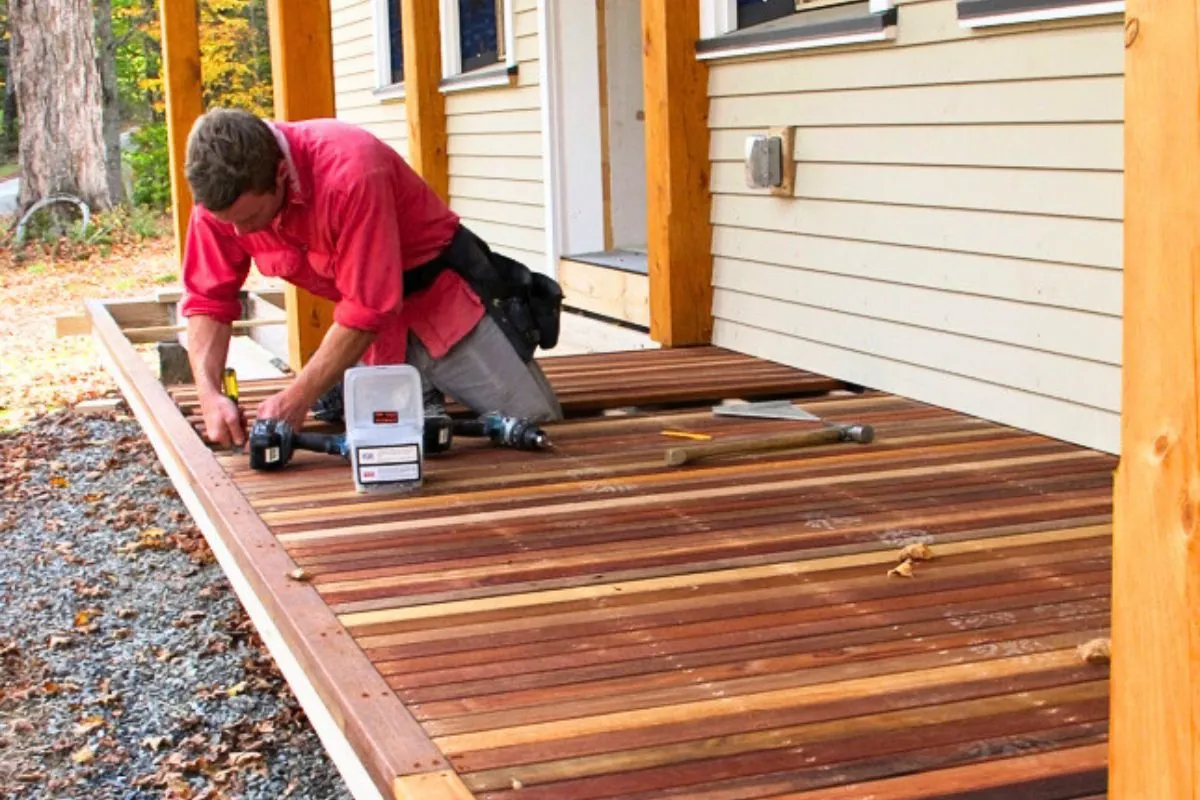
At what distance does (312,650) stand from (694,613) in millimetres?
676

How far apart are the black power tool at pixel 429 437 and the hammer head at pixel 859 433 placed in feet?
2.69

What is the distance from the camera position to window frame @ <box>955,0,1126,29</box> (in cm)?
360

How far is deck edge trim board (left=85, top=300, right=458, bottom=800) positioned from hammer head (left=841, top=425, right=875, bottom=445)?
160 centimetres

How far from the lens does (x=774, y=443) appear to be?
4027 mm

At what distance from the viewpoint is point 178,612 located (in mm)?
4863

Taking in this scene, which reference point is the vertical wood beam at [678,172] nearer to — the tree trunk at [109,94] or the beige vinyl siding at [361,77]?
the beige vinyl siding at [361,77]

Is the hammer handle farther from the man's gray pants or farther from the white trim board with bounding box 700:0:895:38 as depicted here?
the white trim board with bounding box 700:0:895:38

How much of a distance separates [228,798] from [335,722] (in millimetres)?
1198

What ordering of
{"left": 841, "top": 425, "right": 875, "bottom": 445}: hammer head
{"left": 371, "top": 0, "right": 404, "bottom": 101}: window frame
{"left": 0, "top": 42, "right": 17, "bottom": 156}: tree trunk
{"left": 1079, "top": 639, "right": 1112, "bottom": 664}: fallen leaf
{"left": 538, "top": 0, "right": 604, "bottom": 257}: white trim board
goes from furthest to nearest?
{"left": 0, "top": 42, "right": 17, "bottom": 156}: tree trunk < {"left": 371, "top": 0, "right": 404, "bottom": 101}: window frame < {"left": 538, "top": 0, "right": 604, "bottom": 257}: white trim board < {"left": 841, "top": 425, "right": 875, "bottom": 445}: hammer head < {"left": 1079, "top": 639, "right": 1112, "bottom": 664}: fallen leaf

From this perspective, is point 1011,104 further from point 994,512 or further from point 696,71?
point 696,71

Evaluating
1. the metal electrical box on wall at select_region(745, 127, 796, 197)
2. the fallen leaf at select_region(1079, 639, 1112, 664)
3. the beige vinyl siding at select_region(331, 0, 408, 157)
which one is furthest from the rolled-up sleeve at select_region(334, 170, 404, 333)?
the beige vinyl siding at select_region(331, 0, 408, 157)

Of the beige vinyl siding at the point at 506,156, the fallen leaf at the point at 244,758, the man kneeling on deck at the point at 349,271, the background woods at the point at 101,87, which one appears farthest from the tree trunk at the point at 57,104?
the fallen leaf at the point at 244,758

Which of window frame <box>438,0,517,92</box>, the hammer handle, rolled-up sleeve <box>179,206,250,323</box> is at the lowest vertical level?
the hammer handle

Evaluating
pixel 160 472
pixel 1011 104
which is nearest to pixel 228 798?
pixel 1011 104
